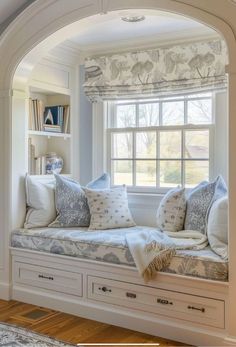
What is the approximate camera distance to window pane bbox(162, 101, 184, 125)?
11.9ft

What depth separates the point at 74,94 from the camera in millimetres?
4109

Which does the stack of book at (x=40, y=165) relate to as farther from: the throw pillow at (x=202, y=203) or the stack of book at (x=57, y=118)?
the throw pillow at (x=202, y=203)

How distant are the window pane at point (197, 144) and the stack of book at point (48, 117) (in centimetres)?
129

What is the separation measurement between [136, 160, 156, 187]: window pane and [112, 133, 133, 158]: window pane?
16 cm

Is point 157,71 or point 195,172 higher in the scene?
point 157,71

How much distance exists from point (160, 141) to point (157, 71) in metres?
0.65

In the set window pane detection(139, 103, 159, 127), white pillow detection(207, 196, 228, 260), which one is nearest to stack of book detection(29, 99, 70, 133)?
window pane detection(139, 103, 159, 127)

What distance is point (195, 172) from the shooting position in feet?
11.6

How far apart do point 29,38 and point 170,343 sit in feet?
8.36

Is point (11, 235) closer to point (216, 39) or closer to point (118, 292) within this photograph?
point (118, 292)

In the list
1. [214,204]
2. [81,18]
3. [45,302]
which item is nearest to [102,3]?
[81,18]

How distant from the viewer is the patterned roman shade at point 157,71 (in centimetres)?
330

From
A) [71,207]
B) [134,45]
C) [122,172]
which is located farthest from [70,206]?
[134,45]

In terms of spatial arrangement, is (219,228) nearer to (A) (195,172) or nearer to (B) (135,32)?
(A) (195,172)
